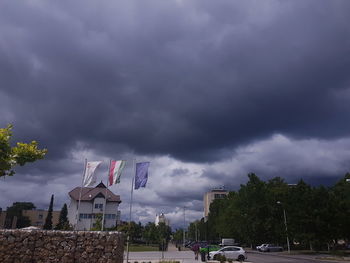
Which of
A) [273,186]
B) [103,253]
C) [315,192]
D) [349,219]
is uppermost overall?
[273,186]

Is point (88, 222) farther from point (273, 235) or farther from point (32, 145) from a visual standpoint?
point (32, 145)

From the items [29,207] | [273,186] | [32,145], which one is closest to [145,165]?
[32,145]

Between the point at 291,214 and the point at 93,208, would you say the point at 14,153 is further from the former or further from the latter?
the point at 93,208

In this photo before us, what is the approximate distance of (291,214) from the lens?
2205 inches

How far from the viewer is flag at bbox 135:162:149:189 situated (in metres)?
30.0

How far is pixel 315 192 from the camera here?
179 ft

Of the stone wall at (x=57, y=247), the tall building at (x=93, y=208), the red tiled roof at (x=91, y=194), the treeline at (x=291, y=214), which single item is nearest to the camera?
the stone wall at (x=57, y=247)

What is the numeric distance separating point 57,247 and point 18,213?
119 m

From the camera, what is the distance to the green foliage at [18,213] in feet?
359

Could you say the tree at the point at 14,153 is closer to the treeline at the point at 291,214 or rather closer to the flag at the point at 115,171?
the flag at the point at 115,171

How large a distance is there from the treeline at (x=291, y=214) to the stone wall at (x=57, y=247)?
4294cm

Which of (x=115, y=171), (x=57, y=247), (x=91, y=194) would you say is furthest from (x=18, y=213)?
(x=57, y=247)

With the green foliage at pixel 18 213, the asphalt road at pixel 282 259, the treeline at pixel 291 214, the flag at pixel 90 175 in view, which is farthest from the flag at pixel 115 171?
the green foliage at pixel 18 213

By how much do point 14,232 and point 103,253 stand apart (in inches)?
214
